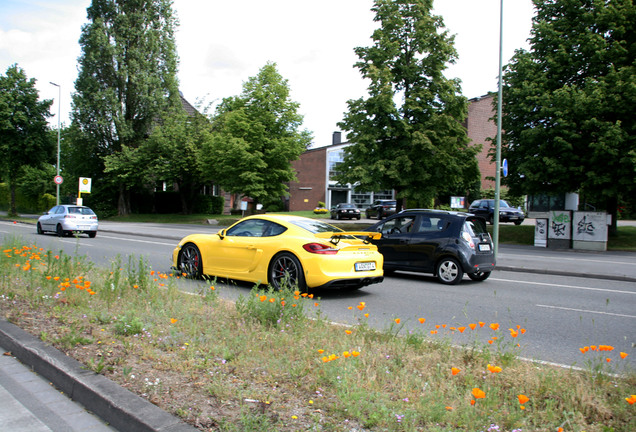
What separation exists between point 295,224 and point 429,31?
22064 mm

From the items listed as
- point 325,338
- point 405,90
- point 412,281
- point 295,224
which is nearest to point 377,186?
point 405,90

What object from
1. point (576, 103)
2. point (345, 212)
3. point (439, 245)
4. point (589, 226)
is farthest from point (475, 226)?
point (345, 212)

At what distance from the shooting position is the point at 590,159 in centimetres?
2145

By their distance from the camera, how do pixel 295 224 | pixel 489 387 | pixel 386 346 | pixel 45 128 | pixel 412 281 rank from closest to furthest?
pixel 489 387 < pixel 386 346 < pixel 295 224 < pixel 412 281 < pixel 45 128

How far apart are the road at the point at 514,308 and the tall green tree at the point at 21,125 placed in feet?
107

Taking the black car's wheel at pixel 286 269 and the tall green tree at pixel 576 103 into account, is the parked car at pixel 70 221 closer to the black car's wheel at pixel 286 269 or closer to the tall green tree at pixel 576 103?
the black car's wheel at pixel 286 269

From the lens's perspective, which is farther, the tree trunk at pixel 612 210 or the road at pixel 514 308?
the tree trunk at pixel 612 210

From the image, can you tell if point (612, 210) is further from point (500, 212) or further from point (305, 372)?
point (305, 372)

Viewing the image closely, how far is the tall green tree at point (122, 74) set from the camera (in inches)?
1607

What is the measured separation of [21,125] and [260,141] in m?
20.0

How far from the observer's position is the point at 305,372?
13.3ft

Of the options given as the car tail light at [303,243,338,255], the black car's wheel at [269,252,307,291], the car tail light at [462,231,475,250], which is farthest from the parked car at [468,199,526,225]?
the black car's wheel at [269,252,307,291]

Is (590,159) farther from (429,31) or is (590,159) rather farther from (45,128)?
(45,128)

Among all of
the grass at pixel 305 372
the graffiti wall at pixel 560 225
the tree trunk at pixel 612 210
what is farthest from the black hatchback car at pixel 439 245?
the tree trunk at pixel 612 210
